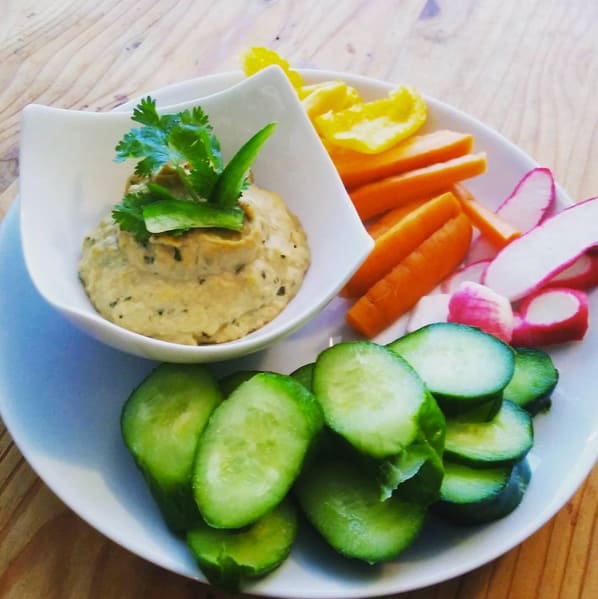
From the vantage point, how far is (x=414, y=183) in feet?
6.47

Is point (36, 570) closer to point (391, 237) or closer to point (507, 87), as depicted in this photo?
point (391, 237)

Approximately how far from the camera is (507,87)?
2.55 meters

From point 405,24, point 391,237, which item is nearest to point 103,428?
point 391,237

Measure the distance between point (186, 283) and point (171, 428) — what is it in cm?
33

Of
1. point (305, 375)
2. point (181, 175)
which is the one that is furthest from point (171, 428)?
point (181, 175)

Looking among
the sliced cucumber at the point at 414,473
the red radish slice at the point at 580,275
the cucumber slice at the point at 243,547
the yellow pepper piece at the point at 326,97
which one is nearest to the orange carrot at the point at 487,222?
the red radish slice at the point at 580,275

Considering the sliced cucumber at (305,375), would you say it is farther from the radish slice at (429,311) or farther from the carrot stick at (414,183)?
the carrot stick at (414,183)

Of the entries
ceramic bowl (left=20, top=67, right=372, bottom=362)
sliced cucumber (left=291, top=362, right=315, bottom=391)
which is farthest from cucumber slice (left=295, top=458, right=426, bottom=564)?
ceramic bowl (left=20, top=67, right=372, bottom=362)

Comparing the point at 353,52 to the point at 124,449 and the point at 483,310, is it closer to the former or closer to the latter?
the point at 483,310

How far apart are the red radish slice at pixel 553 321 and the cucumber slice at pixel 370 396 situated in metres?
0.44

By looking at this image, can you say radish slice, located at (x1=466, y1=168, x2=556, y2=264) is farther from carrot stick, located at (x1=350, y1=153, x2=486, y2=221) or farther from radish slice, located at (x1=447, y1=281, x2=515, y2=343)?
radish slice, located at (x1=447, y1=281, x2=515, y2=343)

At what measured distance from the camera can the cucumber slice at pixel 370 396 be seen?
1221 mm

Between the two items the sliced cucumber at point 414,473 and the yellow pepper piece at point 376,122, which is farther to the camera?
the yellow pepper piece at point 376,122

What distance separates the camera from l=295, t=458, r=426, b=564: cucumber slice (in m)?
1.22
